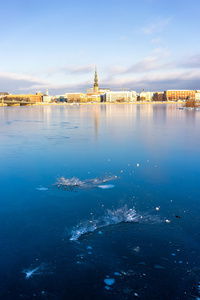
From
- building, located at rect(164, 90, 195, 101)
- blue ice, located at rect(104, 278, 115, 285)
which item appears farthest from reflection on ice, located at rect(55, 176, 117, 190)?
building, located at rect(164, 90, 195, 101)

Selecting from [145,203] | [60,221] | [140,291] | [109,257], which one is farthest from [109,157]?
[140,291]

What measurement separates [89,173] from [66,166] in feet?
4.75

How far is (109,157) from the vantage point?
1225 centimetres

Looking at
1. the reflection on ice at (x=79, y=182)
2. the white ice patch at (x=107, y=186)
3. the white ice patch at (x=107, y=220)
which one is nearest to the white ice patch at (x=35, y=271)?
the white ice patch at (x=107, y=220)

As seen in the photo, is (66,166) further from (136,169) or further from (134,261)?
(134,261)

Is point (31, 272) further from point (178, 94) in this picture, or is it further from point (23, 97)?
point (23, 97)

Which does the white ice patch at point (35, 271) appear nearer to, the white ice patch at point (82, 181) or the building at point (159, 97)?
the white ice patch at point (82, 181)

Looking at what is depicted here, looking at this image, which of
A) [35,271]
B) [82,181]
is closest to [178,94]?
[82,181]

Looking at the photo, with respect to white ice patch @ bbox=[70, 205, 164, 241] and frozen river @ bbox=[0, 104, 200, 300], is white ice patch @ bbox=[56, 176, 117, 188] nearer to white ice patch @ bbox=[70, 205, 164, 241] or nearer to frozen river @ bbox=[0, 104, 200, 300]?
frozen river @ bbox=[0, 104, 200, 300]

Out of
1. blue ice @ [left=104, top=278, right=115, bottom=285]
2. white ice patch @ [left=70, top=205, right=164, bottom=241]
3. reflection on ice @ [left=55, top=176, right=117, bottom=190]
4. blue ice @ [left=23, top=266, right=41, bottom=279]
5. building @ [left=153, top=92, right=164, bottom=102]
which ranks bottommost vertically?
blue ice @ [left=104, top=278, right=115, bottom=285]

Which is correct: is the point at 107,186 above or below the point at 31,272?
above

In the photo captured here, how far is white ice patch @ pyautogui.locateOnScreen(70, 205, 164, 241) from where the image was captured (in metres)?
5.65

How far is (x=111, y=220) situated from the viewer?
6.06 meters

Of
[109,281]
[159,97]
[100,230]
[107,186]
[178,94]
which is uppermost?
[178,94]
